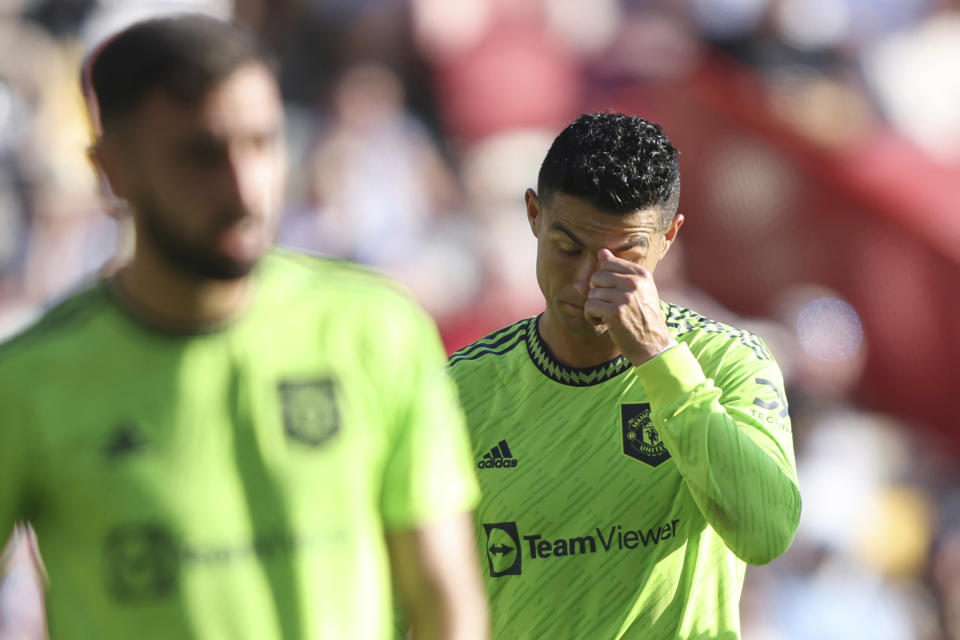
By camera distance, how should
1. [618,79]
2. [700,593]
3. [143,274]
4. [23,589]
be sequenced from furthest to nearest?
[618,79]
[23,589]
[700,593]
[143,274]

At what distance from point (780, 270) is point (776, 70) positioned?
5.53 ft

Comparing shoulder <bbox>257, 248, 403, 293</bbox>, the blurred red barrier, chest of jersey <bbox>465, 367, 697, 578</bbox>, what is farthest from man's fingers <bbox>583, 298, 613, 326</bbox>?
the blurred red barrier

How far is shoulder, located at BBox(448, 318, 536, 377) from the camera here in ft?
12.1

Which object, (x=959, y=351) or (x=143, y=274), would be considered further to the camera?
(x=959, y=351)

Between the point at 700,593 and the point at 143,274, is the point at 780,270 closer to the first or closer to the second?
the point at 700,593

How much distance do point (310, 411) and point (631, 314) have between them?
4.67ft

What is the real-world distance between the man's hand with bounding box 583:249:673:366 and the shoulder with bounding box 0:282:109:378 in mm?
1514

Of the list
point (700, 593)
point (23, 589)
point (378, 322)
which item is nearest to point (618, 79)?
point (23, 589)

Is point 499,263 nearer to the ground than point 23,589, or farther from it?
farther from it

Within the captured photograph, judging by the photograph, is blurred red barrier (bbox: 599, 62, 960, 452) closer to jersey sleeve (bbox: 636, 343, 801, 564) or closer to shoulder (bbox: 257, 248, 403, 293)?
jersey sleeve (bbox: 636, 343, 801, 564)

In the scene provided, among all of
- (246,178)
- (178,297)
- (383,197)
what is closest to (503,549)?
(178,297)

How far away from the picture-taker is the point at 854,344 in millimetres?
8289

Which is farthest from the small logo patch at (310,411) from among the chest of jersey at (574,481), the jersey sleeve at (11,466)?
the chest of jersey at (574,481)

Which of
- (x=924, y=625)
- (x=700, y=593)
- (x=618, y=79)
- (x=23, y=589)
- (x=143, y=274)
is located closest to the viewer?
(x=143, y=274)
